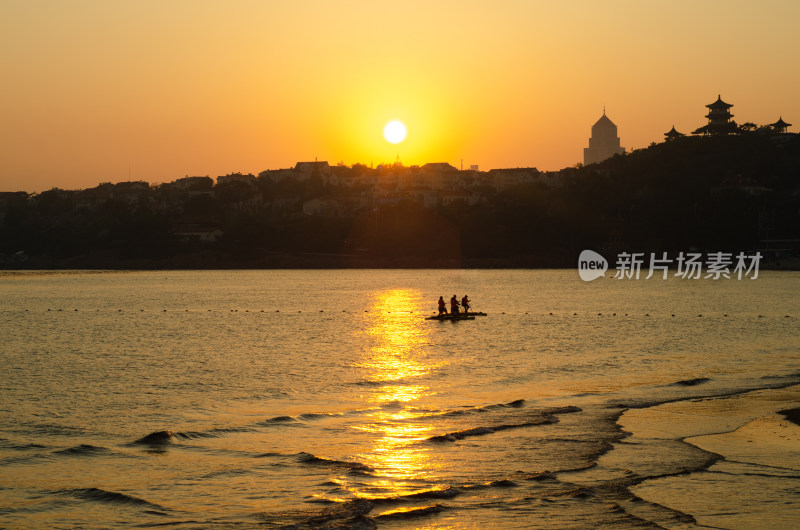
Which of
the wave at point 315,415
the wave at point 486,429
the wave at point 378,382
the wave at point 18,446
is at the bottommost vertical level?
the wave at point 18,446

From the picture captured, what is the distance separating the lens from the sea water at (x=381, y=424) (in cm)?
1633

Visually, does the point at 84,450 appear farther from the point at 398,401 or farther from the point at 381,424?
the point at 398,401

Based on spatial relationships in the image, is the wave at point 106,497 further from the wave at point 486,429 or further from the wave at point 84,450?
the wave at point 486,429

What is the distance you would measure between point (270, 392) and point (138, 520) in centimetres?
1538

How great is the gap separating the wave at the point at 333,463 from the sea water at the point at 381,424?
89mm

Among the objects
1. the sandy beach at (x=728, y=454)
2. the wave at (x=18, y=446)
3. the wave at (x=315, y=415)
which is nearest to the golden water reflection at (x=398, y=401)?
the wave at (x=315, y=415)

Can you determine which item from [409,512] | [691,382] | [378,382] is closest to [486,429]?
[409,512]

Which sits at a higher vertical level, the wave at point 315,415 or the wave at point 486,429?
the wave at point 486,429

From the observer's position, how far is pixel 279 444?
2202cm

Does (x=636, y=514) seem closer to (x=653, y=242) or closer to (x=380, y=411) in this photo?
(x=380, y=411)

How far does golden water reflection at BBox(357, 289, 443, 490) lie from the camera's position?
61.1 feet

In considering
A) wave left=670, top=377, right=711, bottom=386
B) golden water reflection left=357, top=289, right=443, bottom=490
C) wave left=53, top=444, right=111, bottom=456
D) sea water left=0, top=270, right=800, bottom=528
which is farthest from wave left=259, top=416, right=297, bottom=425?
wave left=670, top=377, right=711, bottom=386

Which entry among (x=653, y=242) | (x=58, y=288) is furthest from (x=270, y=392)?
(x=653, y=242)

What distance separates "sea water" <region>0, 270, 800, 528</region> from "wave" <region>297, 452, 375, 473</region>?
0.09 metres
